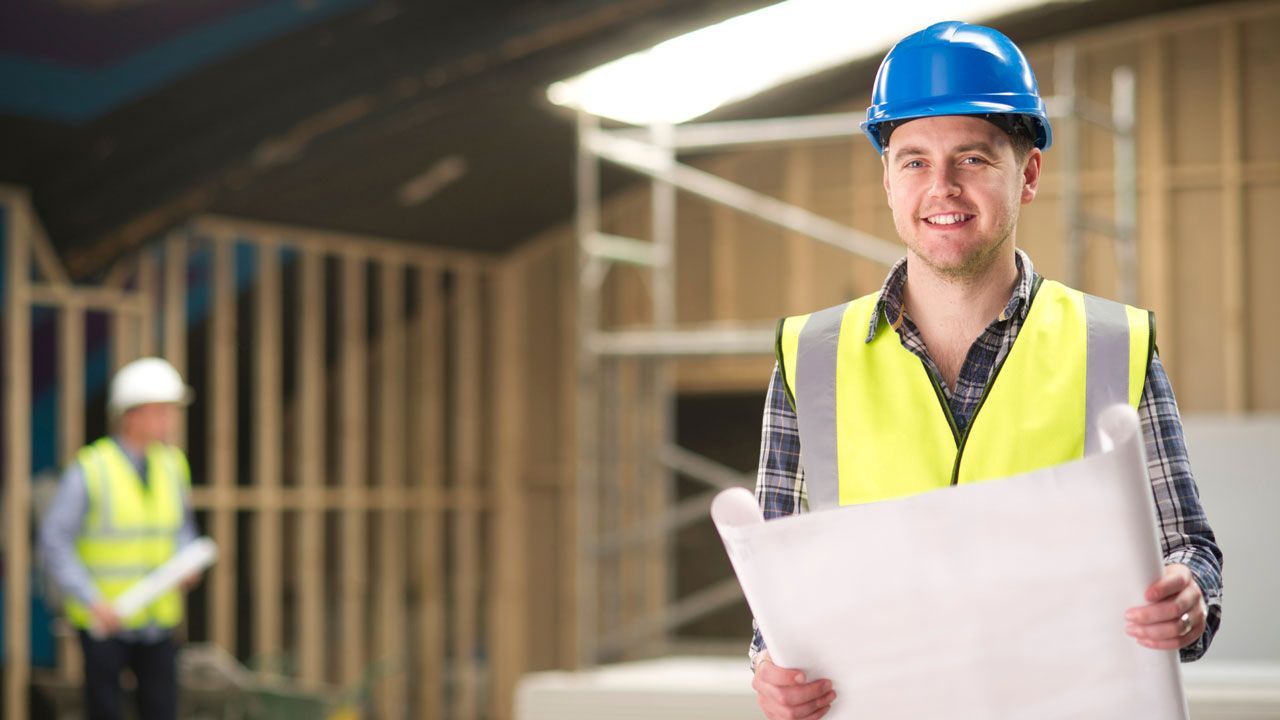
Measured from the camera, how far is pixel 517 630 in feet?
35.5

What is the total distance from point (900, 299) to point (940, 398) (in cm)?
14

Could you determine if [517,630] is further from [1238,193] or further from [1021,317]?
[1021,317]

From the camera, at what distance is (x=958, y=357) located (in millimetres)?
1526

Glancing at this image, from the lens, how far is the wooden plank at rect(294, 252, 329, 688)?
31.0 ft

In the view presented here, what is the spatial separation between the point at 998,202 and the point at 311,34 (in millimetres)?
5672

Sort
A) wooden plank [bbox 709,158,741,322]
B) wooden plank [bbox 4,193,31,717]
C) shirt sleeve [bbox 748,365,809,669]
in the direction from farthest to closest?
1. wooden plank [bbox 709,158,741,322]
2. wooden plank [bbox 4,193,31,717]
3. shirt sleeve [bbox 748,365,809,669]

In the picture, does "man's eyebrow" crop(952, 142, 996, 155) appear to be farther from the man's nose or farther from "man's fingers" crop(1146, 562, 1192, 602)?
"man's fingers" crop(1146, 562, 1192, 602)

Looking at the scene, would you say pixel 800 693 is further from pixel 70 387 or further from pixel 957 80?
pixel 70 387

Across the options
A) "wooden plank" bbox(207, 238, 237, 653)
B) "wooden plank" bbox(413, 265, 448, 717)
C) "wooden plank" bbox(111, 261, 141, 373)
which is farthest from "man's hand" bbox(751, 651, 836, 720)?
"wooden plank" bbox(413, 265, 448, 717)

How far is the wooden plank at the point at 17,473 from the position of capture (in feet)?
24.5

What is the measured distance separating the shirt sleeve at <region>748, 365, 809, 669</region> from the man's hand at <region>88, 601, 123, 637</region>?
456 cm

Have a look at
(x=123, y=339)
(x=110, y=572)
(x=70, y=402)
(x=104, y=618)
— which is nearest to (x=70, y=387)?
(x=70, y=402)

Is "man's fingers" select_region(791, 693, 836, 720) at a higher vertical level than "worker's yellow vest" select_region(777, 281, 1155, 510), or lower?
lower

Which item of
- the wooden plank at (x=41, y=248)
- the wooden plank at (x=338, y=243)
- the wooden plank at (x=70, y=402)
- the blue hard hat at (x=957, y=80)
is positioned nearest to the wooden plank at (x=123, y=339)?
the wooden plank at (x=70, y=402)
